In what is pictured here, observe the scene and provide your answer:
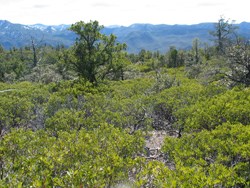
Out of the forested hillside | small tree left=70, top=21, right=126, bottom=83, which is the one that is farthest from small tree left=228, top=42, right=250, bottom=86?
small tree left=70, top=21, right=126, bottom=83

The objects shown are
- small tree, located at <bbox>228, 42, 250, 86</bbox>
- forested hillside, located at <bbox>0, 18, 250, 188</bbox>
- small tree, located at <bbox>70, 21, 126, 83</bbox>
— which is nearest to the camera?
forested hillside, located at <bbox>0, 18, 250, 188</bbox>

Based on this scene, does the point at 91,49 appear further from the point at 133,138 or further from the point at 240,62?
the point at 133,138

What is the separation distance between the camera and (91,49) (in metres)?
24.9

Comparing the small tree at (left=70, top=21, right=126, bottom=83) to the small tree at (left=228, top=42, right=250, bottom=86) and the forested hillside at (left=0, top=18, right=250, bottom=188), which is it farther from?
the small tree at (left=228, top=42, right=250, bottom=86)

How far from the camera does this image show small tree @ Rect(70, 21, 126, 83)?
24.1 m

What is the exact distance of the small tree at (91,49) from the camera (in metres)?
24.1

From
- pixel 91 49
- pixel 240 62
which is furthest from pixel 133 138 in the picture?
pixel 91 49

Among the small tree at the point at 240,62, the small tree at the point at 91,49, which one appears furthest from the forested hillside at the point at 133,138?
the small tree at the point at 91,49

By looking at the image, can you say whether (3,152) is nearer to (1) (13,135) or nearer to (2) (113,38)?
(1) (13,135)

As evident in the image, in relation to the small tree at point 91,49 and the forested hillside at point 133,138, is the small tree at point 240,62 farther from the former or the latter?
the small tree at point 91,49

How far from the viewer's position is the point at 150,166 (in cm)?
669

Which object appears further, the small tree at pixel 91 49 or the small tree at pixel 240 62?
the small tree at pixel 91 49

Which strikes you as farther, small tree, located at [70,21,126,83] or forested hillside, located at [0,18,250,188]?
small tree, located at [70,21,126,83]

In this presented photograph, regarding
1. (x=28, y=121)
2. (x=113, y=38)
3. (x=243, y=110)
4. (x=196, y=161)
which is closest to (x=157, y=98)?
(x=243, y=110)
